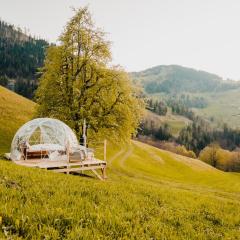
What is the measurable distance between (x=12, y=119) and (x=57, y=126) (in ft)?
103

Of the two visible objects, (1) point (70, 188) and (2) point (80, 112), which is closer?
(1) point (70, 188)

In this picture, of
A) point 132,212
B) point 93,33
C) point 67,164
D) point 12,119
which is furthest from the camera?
point 12,119

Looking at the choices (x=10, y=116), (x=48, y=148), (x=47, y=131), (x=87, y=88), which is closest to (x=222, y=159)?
(x=10, y=116)

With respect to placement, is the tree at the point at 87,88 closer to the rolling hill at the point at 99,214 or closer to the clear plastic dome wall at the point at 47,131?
the clear plastic dome wall at the point at 47,131

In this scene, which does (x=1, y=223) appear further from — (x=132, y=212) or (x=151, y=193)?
(x=151, y=193)

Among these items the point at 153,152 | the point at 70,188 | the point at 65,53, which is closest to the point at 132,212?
the point at 70,188

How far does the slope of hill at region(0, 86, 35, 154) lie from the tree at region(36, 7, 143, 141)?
13310 mm

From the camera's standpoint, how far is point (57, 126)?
3497cm

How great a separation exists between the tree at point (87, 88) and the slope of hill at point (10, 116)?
1331 cm

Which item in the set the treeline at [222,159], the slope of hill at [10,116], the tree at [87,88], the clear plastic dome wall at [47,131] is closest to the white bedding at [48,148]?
the clear plastic dome wall at [47,131]

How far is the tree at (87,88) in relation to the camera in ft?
135

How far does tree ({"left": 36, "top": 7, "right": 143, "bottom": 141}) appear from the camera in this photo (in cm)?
4128

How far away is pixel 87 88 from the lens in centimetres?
4328

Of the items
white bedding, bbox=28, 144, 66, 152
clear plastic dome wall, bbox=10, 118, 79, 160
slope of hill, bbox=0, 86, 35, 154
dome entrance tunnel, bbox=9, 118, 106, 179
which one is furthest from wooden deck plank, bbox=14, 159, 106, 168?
slope of hill, bbox=0, 86, 35, 154
